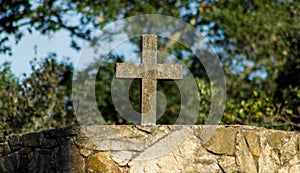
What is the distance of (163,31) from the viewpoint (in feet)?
50.8

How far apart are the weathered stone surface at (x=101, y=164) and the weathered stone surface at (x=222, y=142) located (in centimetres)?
86

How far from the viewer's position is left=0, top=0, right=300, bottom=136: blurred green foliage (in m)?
11.0

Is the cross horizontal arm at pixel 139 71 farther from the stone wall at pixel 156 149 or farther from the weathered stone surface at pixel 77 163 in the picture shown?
the weathered stone surface at pixel 77 163

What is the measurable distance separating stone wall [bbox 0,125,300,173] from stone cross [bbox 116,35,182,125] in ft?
2.12

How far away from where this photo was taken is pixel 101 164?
19.2ft

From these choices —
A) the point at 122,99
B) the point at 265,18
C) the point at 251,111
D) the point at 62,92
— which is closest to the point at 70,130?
the point at 251,111

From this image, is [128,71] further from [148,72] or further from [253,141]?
[253,141]

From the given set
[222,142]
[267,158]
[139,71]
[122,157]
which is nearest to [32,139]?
[122,157]

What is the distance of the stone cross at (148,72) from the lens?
256 inches

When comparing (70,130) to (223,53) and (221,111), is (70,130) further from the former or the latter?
(223,53)

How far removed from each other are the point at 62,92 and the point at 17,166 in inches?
220

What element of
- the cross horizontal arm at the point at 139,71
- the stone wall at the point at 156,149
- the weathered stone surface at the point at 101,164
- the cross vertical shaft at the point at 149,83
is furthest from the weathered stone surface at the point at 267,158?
the weathered stone surface at the point at 101,164

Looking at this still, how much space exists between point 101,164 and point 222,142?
112 cm

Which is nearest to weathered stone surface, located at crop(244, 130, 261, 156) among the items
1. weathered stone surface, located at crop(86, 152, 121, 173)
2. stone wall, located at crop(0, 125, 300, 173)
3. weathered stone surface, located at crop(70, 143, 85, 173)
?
stone wall, located at crop(0, 125, 300, 173)
